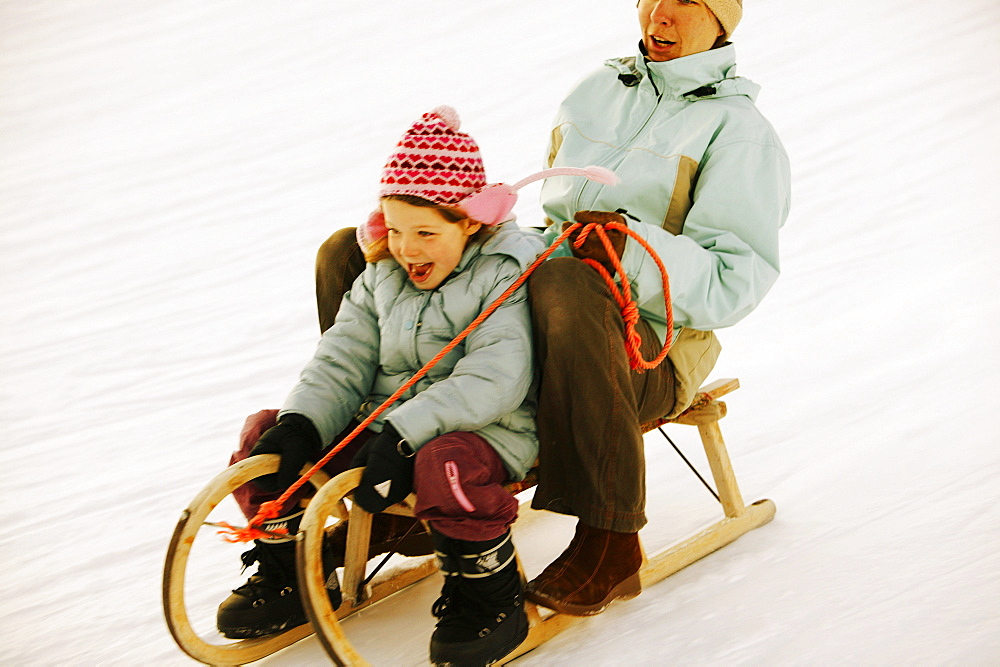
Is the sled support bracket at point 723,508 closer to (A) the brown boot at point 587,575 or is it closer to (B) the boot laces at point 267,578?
(A) the brown boot at point 587,575

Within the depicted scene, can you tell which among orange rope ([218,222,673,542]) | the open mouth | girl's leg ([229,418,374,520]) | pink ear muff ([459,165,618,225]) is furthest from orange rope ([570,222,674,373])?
girl's leg ([229,418,374,520])

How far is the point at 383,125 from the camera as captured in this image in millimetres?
5164

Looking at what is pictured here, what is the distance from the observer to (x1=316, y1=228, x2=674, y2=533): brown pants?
5.38 ft

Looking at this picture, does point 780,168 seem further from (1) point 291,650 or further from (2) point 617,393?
(1) point 291,650

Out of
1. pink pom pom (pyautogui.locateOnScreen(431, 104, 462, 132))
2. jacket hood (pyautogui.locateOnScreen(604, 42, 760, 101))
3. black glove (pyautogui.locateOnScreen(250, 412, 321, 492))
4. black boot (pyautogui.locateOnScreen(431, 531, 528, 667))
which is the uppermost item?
pink pom pom (pyautogui.locateOnScreen(431, 104, 462, 132))

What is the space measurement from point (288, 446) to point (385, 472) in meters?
0.22

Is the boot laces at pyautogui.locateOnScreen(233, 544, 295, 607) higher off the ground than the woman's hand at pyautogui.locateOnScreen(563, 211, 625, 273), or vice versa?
the woman's hand at pyautogui.locateOnScreen(563, 211, 625, 273)

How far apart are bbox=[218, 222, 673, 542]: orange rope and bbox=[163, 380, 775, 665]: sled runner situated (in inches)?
2.2

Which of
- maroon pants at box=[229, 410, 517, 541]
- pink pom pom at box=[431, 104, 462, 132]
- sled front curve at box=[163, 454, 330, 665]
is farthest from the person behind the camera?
pink pom pom at box=[431, 104, 462, 132]

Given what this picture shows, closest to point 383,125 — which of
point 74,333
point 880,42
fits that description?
point 74,333

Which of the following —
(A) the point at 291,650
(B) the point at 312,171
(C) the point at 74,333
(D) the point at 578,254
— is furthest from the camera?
(B) the point at 312,171

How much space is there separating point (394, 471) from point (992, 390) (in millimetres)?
1674

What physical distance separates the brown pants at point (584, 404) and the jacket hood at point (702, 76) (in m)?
0.50

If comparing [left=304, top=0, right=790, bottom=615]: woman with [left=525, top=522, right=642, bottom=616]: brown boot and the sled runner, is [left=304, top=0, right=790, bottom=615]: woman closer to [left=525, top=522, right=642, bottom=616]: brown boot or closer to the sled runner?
[left=525, top=522, right=642, bottom=616]: brown boot
